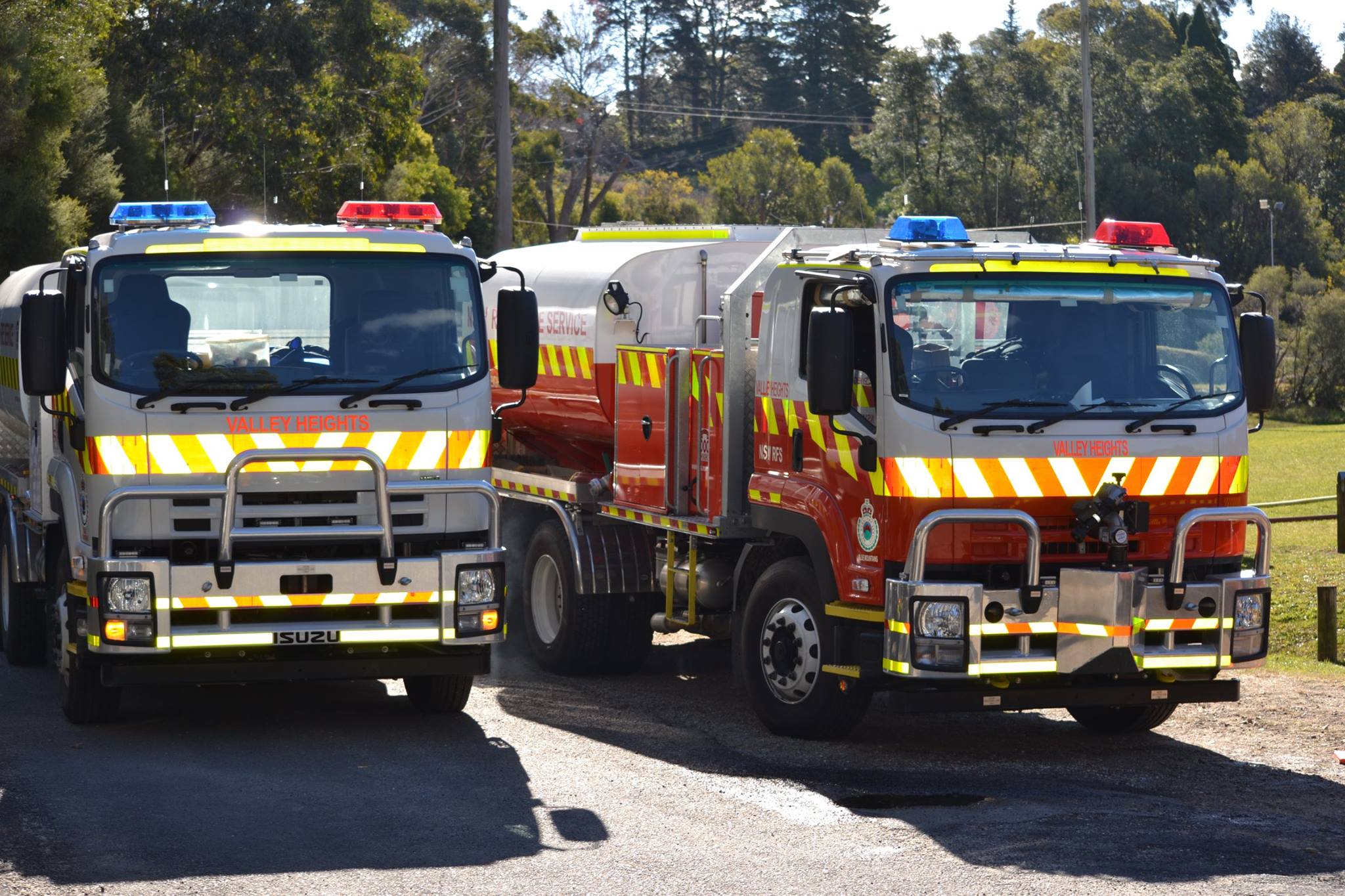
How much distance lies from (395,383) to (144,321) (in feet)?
4.45

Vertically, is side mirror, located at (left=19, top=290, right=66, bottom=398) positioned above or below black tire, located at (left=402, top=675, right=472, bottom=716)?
above

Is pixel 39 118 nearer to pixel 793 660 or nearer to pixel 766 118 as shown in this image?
pixel 793 660

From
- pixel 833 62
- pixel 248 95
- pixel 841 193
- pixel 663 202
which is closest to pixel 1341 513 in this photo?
pixel 248 95

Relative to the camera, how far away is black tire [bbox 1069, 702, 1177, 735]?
413 inches

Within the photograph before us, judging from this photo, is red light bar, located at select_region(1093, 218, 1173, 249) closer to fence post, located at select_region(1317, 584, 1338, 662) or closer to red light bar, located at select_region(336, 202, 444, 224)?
red light bar, located at select_region(336, 202, 444, 224)

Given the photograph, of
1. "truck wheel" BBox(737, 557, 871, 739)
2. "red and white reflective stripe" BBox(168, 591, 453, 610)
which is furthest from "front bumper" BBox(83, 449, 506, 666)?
"truck wheel" BBox(737, 557, 871, 739)

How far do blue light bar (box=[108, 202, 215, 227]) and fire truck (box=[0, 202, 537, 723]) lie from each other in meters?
0.21

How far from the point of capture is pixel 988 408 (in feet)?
30.7

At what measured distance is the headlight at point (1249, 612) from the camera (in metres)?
9.51

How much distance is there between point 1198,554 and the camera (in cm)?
961

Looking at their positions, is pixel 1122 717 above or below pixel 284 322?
below

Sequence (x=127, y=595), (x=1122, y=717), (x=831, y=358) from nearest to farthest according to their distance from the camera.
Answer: (x=831, y=358) → (x=127, y=595) → (x=1122, y=717)

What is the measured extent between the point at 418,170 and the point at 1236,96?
53.8m

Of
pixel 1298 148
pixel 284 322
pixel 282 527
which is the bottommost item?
pixel 282 527
